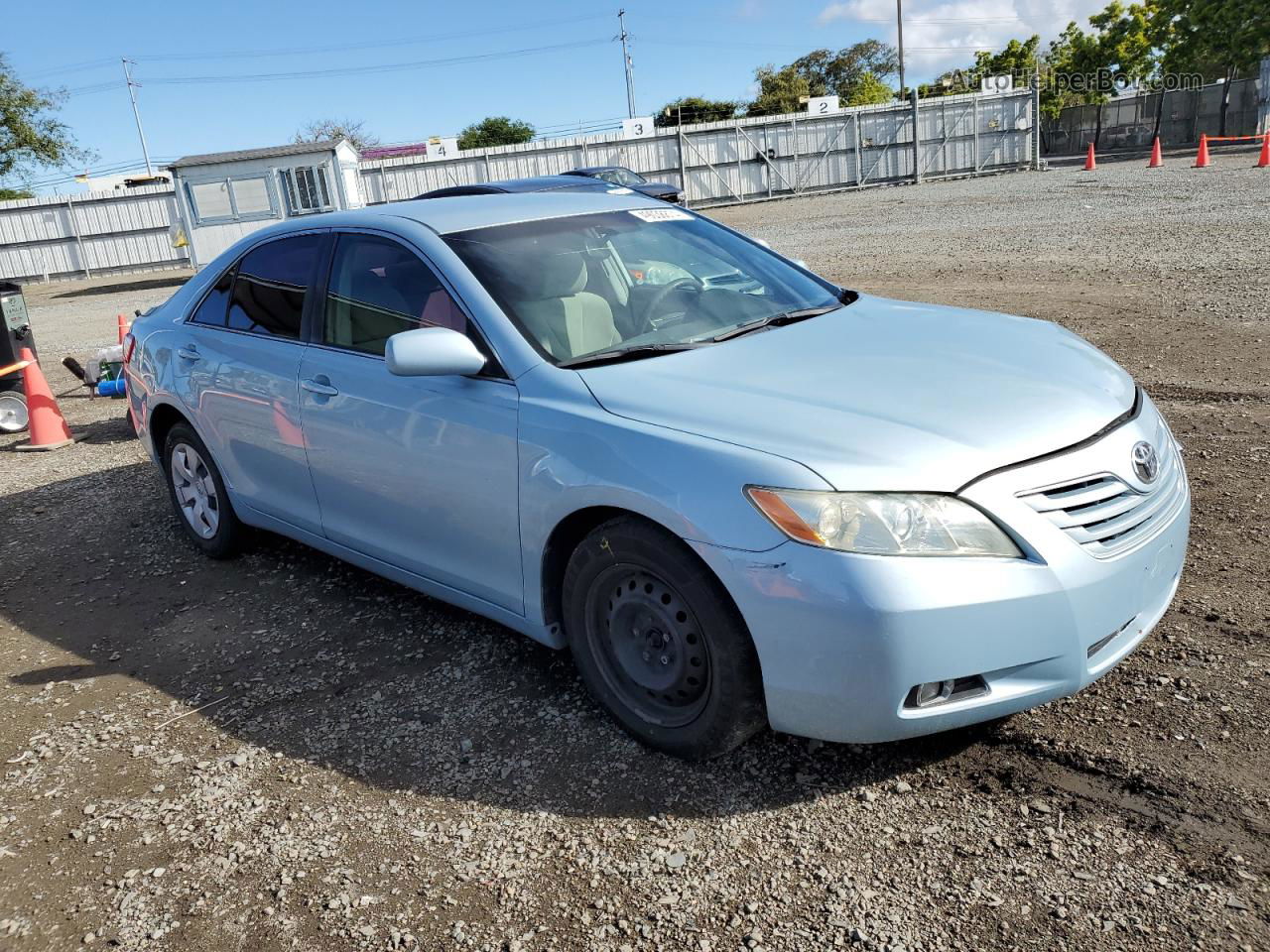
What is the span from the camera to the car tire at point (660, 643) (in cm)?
286

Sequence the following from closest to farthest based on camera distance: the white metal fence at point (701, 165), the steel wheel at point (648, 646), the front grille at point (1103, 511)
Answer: the front grille at point (1103, 511) < the steel wheel at point (648, 646) < the white metal fence at point (701, 165)

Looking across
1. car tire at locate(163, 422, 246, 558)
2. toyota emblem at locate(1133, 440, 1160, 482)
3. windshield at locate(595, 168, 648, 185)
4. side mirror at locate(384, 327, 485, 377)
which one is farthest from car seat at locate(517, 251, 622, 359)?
windshield at locate(595, 168, 648, 185)

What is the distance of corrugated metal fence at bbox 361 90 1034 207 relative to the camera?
34.1 metres

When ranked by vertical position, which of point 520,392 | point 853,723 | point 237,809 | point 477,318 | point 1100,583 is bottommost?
point 237,809

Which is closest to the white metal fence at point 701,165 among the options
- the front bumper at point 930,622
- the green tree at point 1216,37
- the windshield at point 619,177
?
the windshield at point 619,177

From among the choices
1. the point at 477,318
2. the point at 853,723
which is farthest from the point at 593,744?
the point at 477,318

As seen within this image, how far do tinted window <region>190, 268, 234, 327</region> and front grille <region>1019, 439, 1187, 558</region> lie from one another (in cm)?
396

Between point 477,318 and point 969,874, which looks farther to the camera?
point 477,318

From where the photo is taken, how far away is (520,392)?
3381 millimetres

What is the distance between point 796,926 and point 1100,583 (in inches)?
47.0

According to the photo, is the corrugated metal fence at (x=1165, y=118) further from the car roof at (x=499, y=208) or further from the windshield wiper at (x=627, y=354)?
the windshield wiper at (x=627, y=354)

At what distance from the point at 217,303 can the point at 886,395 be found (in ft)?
11.7

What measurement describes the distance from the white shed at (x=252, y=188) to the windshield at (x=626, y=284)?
21039mm

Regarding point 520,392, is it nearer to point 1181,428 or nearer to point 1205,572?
point 1205,572
